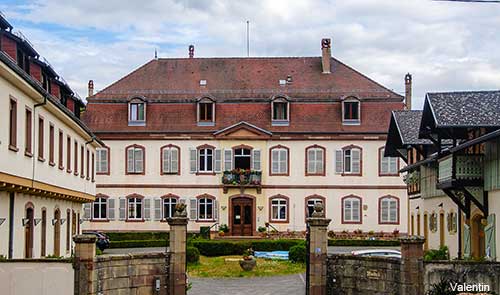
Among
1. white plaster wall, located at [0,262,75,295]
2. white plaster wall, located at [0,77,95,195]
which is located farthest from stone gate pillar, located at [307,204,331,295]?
white plaster wall, located at [0,77,95,195]

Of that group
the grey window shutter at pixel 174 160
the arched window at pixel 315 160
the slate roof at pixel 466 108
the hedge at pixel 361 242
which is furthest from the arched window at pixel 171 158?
the slate roof at pixel 466 108

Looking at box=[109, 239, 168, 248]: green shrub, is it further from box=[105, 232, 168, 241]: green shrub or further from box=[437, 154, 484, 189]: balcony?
box=[437, 154, 484, 189]: balcony

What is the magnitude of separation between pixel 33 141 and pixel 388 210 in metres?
36.6

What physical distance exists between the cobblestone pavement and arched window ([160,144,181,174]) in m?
27.3

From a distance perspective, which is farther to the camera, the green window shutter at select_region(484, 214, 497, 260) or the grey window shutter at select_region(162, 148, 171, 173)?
the grey window shutter at select_region(162, 148, 171, 173)

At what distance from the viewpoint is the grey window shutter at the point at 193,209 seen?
60.2m

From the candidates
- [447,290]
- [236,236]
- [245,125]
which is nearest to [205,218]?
[236,236]

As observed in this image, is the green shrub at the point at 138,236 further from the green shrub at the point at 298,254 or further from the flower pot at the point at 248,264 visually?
the flower pot at the point at 248,264

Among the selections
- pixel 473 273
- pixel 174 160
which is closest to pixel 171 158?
pixel 174 160

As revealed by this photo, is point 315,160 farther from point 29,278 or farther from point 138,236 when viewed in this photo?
point 29,278

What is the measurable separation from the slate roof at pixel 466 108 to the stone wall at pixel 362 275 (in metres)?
5.39

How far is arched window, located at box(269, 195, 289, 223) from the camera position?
60.3 meters

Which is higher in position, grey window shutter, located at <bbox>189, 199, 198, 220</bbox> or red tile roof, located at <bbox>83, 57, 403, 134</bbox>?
red tile roof, located at <bbox>83, 57, 403, 134</bbox>

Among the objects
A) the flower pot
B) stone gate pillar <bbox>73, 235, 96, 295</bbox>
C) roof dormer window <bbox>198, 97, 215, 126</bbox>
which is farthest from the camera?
roof dormer window <bbox>198, 97, 215, 126</bbox>
